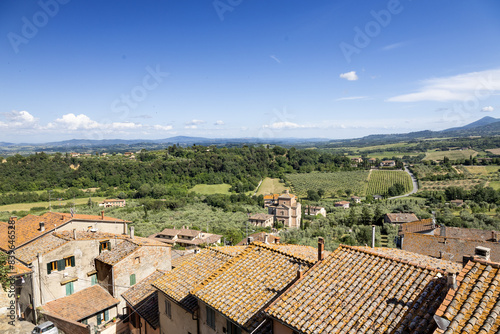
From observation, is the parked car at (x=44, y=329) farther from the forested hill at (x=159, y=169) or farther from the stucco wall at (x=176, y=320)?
the forested hill at (x=159, y=169)

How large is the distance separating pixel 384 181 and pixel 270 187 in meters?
37.1

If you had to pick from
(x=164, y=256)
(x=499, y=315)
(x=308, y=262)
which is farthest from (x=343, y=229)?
(x=499, y=315)

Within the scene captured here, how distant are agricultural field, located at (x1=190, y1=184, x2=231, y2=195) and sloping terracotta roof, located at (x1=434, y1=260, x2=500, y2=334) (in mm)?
84886

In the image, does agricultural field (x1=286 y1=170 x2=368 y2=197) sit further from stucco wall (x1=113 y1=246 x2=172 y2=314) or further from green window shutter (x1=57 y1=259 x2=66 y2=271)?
Answer: green window shutter (x1=57 y1=259 x2=66 y2=271)

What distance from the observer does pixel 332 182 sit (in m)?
99.6

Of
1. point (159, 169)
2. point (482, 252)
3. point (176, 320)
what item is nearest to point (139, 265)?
point (176, 320)

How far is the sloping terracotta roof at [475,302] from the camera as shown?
432 centimetres

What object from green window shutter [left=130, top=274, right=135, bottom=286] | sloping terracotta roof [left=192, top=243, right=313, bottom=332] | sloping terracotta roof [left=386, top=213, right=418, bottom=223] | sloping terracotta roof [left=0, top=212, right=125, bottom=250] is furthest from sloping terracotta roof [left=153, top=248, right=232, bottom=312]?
sloping terracotta roof [left=386, top=213, right=418, bottom=223]

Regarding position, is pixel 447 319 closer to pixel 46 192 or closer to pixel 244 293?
pixel 244 293

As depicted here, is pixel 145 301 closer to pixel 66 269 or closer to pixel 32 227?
pixel 66 269

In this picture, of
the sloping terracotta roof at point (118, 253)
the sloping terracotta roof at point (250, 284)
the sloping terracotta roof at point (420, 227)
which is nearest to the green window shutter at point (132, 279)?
the sloping terracotta roof at point (118, 253)

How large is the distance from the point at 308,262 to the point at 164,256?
12567 millimetres

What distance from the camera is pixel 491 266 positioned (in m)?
5.26

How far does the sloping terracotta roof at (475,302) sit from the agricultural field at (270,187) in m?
86.2
